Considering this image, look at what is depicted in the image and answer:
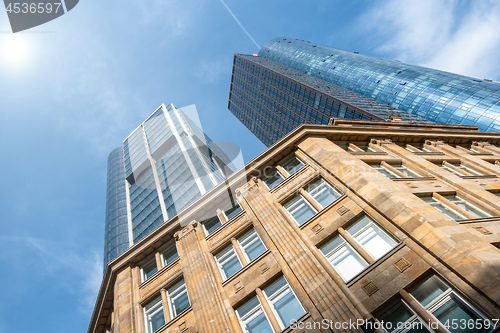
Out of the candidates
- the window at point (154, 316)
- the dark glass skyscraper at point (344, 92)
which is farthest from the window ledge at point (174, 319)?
the dark glass skyscraper at point (344, 92)

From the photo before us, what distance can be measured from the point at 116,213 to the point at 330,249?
272 feet

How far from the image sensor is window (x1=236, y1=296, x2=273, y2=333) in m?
14.7

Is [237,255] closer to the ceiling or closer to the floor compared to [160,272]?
closer to the floor

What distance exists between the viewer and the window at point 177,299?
60.6 ft

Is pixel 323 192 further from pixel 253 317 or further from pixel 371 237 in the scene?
pixel 253 317

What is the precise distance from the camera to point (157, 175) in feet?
241

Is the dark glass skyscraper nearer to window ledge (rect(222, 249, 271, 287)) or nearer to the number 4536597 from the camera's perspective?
window ledge (rect(222, 249, 271, 287))

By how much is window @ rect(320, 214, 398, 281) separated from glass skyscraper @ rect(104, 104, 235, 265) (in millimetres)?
44397

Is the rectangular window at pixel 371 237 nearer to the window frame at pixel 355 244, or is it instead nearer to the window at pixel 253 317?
the window frame at pixel 355 244

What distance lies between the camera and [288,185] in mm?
20031

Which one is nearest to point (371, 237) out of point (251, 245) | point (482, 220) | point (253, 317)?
point (482, 220)

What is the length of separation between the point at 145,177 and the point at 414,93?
2828 inches

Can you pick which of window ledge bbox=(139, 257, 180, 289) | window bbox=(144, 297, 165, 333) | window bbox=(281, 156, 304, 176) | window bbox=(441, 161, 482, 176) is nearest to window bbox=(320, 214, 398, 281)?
window bbox=(281, 156, 304, 176)

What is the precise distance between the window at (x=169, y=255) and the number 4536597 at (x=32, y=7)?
1669 cm
